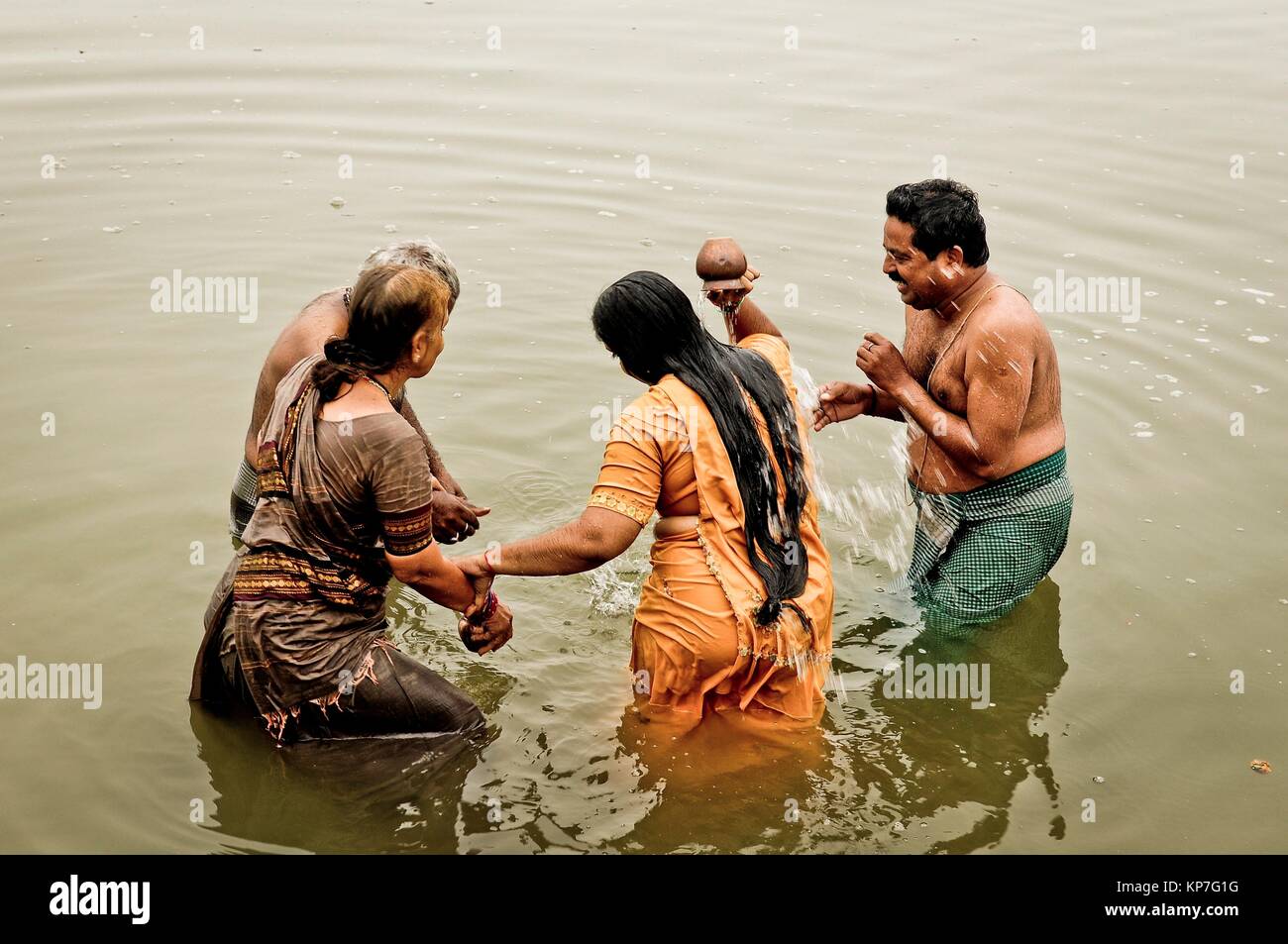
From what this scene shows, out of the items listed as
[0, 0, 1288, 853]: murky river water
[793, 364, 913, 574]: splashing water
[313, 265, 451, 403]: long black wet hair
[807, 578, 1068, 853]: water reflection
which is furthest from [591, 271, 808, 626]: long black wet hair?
[793, 364, 913, 574]: splashing water

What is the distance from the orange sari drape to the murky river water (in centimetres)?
24

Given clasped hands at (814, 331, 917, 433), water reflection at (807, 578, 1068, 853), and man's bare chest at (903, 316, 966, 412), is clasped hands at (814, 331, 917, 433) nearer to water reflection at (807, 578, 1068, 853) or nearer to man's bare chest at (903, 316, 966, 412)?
man's bare chest at (903, 316, 966, 412)

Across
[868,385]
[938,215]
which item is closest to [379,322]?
[938,215]

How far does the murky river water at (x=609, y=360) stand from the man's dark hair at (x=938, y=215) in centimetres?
180

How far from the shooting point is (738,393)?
426 cm

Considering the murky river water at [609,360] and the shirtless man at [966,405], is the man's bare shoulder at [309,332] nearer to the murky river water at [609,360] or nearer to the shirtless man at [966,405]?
the murky river water at [609,360]

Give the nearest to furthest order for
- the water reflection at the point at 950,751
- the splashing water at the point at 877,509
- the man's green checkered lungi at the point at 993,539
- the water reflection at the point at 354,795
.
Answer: the water reflection at the point at 354,795, the water reflection at the point at 950,751, the man's green checkered lungi at the point at 993,539, the splashing water at the point at 877,509

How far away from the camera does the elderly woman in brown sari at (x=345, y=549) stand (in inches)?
153

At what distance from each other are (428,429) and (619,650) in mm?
2335

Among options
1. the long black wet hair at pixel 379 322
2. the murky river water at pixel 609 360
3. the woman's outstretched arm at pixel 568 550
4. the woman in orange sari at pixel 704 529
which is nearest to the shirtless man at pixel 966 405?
the murky river water at pixel 609 360

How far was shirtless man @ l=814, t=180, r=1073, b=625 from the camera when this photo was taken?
5047mm

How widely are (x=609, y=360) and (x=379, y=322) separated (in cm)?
435

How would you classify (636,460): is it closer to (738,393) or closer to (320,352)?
(738,393)
